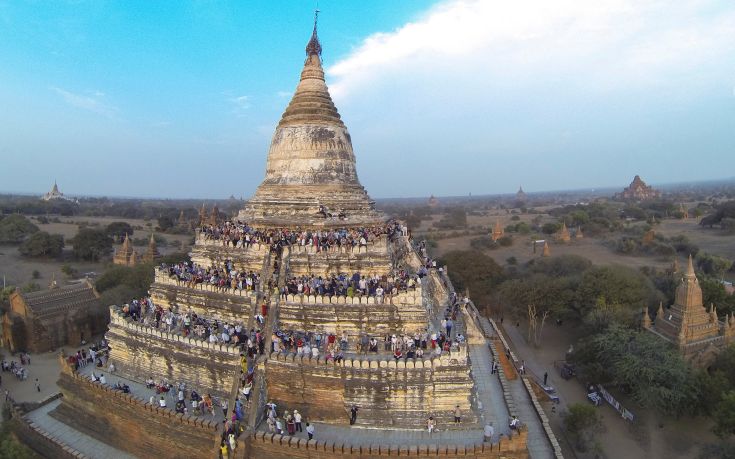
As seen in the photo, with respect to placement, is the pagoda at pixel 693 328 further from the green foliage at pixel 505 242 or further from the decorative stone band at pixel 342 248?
the green foliage at pixel 505 242

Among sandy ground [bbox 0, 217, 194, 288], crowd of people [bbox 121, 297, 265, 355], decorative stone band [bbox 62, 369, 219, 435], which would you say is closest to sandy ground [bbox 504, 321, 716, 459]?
crowd of people [bbox 121, 297, 265, 355]

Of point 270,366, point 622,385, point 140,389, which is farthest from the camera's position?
point 622,385

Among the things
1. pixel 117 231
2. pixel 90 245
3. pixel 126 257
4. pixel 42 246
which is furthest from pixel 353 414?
pixel 117 231

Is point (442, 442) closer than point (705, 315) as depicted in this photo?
Yes

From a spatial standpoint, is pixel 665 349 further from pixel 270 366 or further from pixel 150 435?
pixel 150 435

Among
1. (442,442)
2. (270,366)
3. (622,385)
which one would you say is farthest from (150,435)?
(622,385)

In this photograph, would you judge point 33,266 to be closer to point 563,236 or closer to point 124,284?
point 124,284

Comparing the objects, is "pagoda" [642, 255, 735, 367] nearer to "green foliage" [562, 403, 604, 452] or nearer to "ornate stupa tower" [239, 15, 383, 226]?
"green foliage" [562, 403, 604, 452]
